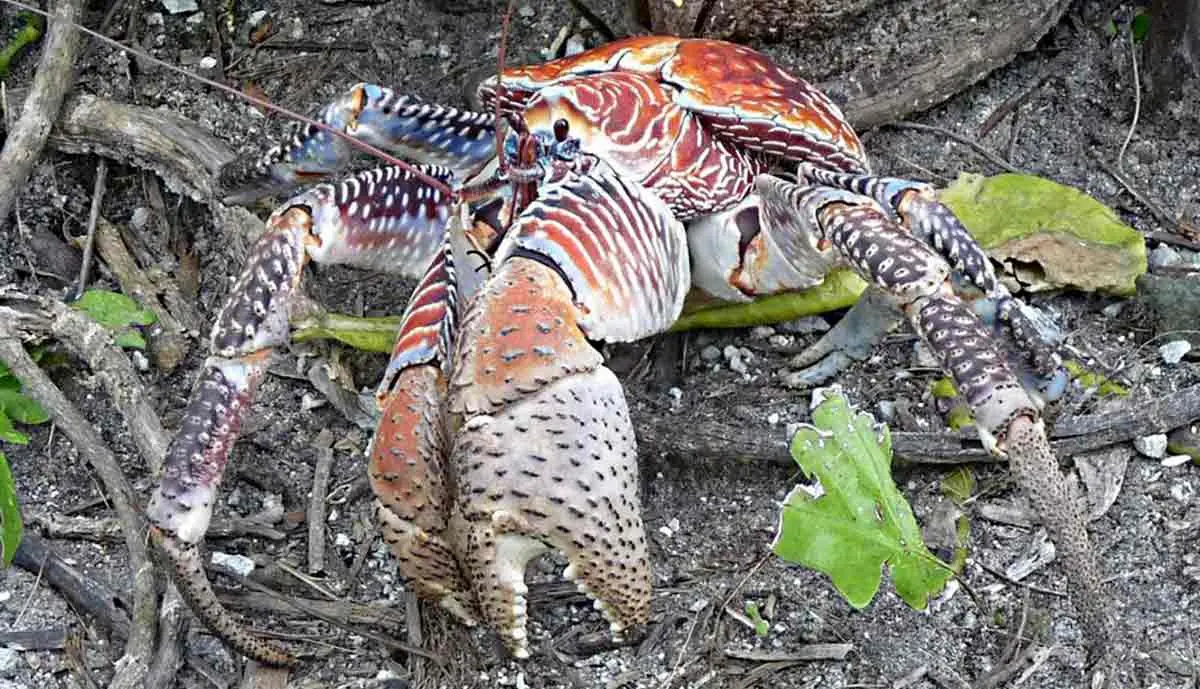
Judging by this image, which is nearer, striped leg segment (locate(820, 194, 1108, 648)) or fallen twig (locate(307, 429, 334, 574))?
striped leg segment (locate(820, 194, 1108, 648))

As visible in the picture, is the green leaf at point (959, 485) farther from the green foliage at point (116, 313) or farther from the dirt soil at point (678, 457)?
the green foliage at point (116, 313)

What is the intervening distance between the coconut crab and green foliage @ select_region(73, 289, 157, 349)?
1.14 feet

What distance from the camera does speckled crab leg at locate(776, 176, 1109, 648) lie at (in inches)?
77.7

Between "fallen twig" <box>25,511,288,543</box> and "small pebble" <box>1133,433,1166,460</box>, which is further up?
"small pebble" <box>1133,433,1166,460</box>

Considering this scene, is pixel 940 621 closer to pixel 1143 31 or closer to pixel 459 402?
pixel 459 402

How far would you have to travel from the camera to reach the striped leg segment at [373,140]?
8.26 ft

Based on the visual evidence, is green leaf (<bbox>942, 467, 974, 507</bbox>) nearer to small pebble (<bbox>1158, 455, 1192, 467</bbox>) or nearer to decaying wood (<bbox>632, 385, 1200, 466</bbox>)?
decaying wood (<bbox>632, 385, 1200, 466</bbox>)

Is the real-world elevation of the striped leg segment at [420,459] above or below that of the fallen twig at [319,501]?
above

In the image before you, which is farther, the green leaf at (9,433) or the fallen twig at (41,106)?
the fallen twig at (41,106)

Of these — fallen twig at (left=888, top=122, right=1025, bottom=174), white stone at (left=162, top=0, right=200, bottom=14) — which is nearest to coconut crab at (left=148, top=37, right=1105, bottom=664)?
fallen twig at (left=888, top=122, right=1025, bottom=174)

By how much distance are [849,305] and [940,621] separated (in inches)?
30.6

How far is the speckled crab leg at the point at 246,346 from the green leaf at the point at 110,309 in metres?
0.54

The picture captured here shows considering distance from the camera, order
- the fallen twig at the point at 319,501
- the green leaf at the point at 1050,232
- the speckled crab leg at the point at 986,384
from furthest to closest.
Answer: the green leaf at the point at 1050,232 < the fallen twig at the point at 319,501 < the speckled crab leg at the point at 986,384

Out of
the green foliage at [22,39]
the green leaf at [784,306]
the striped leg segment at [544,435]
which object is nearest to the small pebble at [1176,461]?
the green leaf at [784,306]
